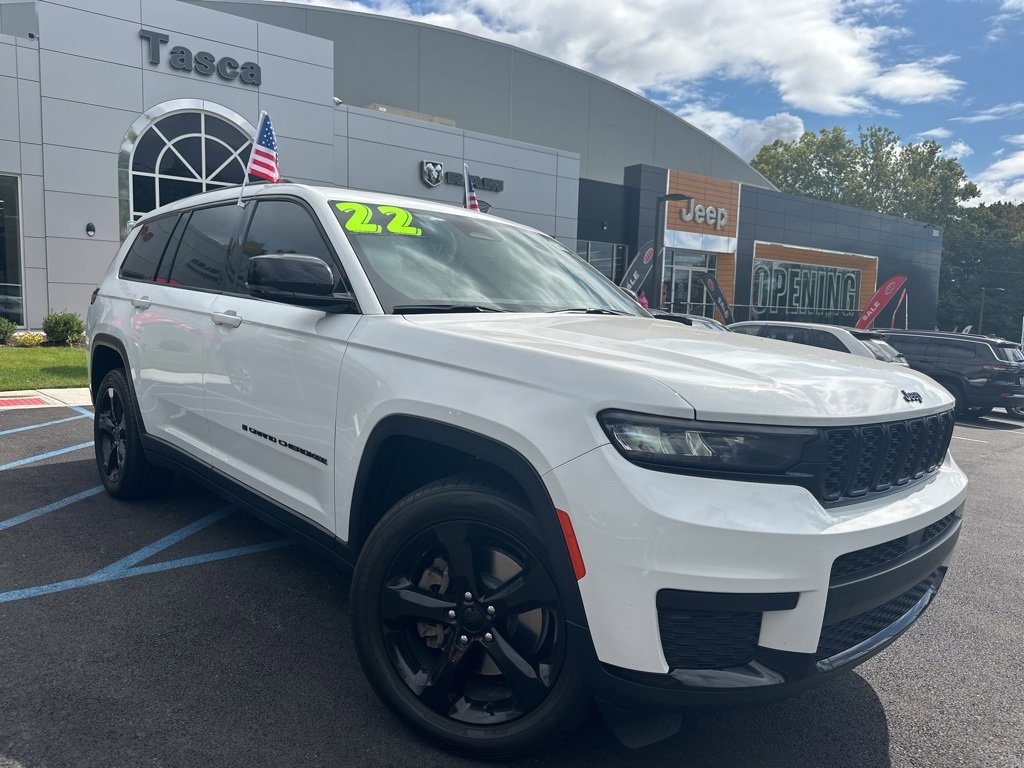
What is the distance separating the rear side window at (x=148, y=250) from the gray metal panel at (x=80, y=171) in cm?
1417

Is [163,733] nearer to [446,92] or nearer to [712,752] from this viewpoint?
[712,752]

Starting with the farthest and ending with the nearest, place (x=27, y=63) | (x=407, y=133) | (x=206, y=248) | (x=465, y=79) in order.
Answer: (x=465, y=79), (x=407, y=133), (x=27, y=63), (x=206, y=248)

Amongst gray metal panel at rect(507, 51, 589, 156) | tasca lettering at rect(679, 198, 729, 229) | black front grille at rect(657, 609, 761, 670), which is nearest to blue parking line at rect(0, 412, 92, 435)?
black front grille at rect(657, 609, 761, 670)

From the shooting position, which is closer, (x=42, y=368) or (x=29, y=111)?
(x=42, y=368)

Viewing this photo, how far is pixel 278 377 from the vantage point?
312 centimetres

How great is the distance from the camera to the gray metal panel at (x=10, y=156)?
1605cm

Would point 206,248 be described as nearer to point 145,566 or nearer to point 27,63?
point 145,566

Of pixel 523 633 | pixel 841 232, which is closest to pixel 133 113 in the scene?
pixel 523 633

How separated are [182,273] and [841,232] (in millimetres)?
38535

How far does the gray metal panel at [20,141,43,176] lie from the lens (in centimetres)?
1631

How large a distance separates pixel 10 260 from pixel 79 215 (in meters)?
1.80

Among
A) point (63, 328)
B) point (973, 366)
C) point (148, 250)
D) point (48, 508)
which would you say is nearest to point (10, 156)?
point (63, 328)

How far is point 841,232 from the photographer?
3741 centimetres

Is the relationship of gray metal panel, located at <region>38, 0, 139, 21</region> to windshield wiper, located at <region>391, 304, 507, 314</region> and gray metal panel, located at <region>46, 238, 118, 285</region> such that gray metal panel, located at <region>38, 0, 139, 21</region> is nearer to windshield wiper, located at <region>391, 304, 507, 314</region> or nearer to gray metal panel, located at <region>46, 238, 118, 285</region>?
gray metal panel, located at <region>46, 238, 118, 285</region>
